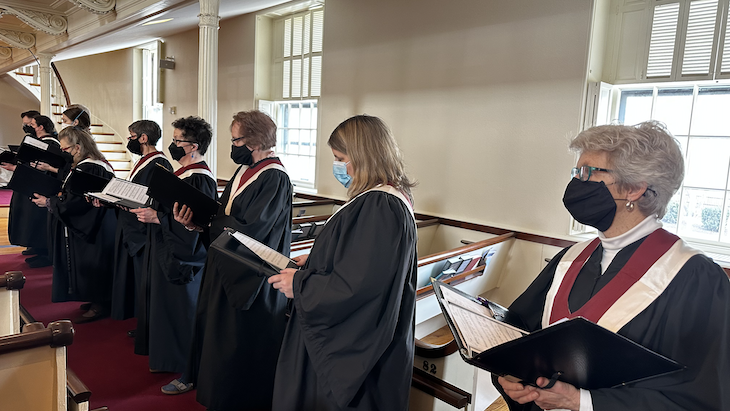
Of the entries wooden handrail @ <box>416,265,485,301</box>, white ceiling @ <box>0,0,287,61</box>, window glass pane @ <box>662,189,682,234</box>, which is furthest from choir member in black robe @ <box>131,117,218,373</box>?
window glass pane @ <box>662,189,682,234</box>

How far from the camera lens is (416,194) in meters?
5.13

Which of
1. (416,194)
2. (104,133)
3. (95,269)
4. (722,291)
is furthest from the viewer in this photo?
(104,133)

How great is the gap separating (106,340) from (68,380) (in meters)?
2.03

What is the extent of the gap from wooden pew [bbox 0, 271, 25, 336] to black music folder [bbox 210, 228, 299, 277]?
74 centimetres

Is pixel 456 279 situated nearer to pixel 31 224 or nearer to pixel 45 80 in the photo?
pixel 31 224

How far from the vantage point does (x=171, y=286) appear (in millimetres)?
2719

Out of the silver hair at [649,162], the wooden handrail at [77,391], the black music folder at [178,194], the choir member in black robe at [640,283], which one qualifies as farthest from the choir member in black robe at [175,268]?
the silver hair at [649,162]

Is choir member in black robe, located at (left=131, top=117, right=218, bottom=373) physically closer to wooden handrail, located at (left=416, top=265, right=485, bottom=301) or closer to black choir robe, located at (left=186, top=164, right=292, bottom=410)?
black choir robe, located at (left=186, top=164, right=292, bottom=410)

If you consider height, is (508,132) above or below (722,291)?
above

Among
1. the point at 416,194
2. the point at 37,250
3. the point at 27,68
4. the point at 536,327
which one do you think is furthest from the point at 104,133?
the point at 536,327

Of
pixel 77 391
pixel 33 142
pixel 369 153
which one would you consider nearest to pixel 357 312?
pixel 369 153

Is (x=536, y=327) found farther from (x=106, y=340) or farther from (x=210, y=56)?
(x=210, y=56)

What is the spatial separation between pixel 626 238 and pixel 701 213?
324cm

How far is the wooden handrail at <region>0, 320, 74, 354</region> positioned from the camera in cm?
118
